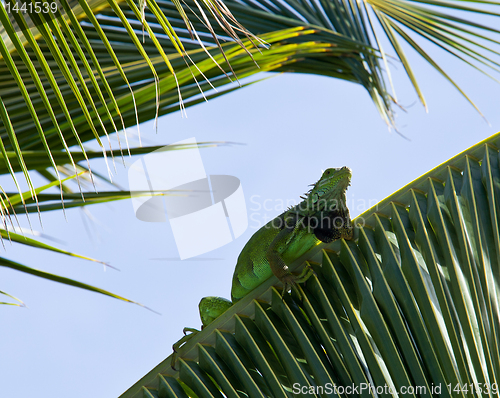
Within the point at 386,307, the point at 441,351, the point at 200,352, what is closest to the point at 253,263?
the point at 200,352

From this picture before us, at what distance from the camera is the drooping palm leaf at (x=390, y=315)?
1.94m

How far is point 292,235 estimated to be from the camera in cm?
339

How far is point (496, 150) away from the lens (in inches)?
95.7

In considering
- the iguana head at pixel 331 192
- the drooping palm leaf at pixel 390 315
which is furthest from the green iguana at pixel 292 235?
the drooping palm leaf at pixel 390 315

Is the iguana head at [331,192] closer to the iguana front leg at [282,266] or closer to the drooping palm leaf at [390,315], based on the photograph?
the iguana front leg at [282,266]

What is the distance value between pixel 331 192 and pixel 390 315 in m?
1.56

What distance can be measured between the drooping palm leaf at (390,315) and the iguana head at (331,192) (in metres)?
0.85

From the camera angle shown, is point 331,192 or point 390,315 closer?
point 390,315

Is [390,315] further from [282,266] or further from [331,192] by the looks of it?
[331,192]

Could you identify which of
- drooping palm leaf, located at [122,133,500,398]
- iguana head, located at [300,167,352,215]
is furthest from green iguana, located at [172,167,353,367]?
drooping palm leaf, located at [122,133,500,398]

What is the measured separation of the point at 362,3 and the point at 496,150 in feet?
12.9

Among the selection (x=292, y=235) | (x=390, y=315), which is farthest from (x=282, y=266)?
(x=390, y=315)

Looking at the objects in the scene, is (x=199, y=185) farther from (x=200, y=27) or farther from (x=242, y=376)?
(x=242, y=376)

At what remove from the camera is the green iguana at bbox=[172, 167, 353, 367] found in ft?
10.4
